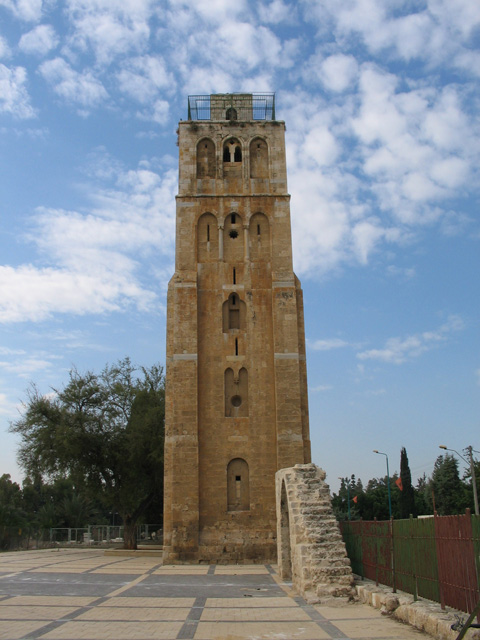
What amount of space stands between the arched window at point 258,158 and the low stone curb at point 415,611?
65.4 ft

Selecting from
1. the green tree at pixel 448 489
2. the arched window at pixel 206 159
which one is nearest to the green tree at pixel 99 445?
the arched window at pixel 206 159

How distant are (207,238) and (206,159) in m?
4.23

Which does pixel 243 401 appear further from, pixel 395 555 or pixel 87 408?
pixel 395 555

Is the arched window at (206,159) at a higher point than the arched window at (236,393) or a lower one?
higher

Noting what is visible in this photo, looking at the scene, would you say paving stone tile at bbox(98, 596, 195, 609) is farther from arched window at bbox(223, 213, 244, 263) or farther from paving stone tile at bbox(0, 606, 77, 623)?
arched window at bbox(223, 213, 244, 263)

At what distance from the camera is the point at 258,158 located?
92.0 ft

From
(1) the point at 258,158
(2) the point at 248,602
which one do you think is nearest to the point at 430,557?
(2) the point at 248,602

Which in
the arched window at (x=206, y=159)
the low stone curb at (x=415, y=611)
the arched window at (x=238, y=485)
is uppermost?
the arched window at (x=206, y=159)

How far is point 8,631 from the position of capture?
9.41 m

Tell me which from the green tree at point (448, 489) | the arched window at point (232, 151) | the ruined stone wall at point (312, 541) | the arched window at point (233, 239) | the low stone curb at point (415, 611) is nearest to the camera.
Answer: the low stone curb at point (415, 611)

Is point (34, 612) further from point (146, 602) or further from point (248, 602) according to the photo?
point (248, 602)

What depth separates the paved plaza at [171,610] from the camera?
926 centimetres

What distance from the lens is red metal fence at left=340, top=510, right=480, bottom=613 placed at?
7.63 meters

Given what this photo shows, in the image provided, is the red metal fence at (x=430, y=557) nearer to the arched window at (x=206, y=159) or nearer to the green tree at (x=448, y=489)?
the arched window at (x=206, y=159)
